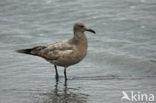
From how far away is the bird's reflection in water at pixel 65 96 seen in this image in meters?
8.27

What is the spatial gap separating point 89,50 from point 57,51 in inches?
95.4

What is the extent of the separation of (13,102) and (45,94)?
745mm

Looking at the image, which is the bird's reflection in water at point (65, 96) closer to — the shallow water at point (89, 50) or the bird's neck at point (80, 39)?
the shallow water at point (89, 50)

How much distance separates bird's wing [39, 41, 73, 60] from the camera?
9570 millimetres

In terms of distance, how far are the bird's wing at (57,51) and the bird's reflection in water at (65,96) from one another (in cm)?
86

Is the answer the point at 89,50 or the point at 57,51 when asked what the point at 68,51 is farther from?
the point at 89,50

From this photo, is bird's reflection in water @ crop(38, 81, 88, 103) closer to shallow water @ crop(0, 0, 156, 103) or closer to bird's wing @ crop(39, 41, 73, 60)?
shallow water @ crop(0, 0, 156, 103)

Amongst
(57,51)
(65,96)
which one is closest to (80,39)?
(57,51)

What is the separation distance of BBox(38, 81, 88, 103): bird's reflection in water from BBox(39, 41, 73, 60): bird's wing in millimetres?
858

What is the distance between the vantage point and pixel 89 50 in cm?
1203

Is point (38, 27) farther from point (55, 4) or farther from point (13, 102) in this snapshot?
point (13, 102)

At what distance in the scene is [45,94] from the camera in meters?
8.70

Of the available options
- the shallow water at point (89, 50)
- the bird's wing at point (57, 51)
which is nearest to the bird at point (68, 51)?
the bird's wing at point (57, 51)

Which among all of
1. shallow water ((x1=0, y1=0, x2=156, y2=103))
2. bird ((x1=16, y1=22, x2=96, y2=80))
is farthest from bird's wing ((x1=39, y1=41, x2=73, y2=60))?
shallow water ((x1=0, y1=0, x2=156, y2=103))
